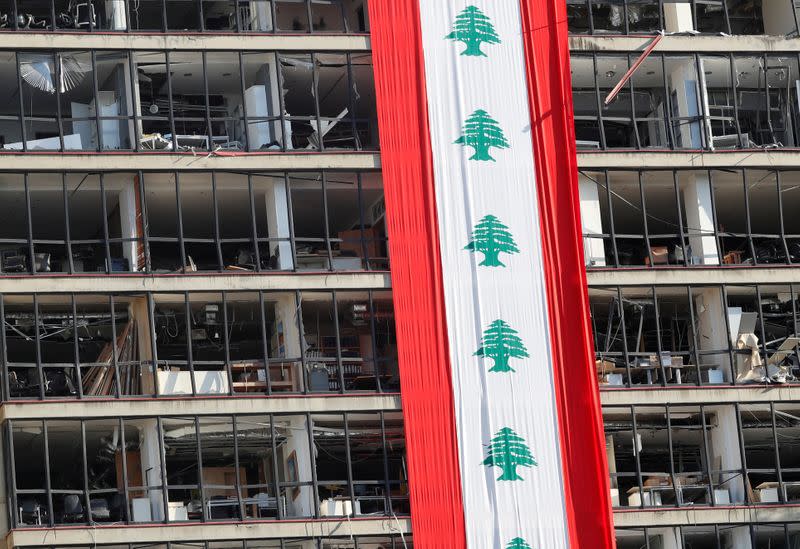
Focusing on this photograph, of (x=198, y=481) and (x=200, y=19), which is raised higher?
(x=200, y=19)

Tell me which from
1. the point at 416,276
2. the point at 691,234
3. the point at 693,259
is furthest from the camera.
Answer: the point at 693,259

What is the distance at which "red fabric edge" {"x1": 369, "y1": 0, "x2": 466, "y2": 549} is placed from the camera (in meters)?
70.7

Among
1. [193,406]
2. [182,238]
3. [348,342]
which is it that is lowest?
[193,406]

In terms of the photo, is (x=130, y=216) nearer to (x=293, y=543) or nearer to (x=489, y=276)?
(x=489, y=276)

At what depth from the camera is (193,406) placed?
7112cm

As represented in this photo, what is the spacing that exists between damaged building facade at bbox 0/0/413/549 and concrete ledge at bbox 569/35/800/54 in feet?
26.7

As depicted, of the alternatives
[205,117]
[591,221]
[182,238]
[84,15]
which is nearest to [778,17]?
[591,221]

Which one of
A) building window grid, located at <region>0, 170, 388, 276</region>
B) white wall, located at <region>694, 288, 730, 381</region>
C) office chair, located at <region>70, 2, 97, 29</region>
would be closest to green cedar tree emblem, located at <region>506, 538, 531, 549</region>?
white wall, located at <region>694, 288, 730, 381</region>

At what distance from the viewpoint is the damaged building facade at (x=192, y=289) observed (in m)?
70.8

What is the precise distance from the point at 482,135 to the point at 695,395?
457 inches

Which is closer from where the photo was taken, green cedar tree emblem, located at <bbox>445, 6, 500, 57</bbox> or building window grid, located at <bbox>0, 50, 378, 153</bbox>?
building window grid, located at <bbox>0, 50, 378, 153</bbox>

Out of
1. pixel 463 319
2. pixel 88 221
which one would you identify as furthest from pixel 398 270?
pixel 88 221

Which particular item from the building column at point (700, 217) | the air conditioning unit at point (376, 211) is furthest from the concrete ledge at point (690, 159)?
the air conditioning unit at point (376, 211)

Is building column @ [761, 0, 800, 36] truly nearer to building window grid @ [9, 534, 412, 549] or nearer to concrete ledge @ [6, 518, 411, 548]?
concrete ledge @ [6, 518, 411, 548]
